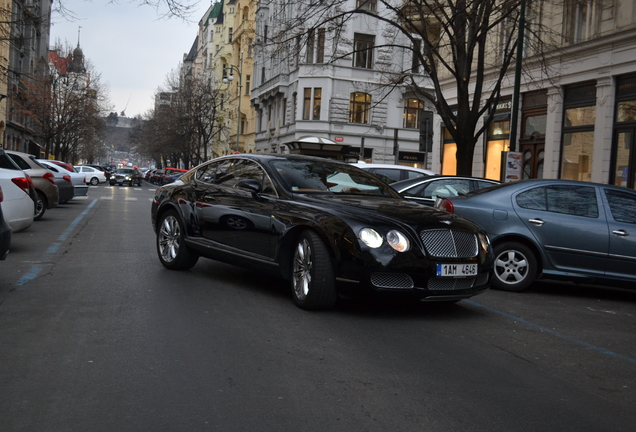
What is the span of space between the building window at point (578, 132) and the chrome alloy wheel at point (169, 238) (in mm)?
15270

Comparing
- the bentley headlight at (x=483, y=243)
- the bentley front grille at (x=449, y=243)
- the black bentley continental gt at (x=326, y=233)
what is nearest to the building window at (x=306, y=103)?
the black bentley continental gt at (x=326, y=233)

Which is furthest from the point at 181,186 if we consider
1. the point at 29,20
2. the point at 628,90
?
the point at 628,90

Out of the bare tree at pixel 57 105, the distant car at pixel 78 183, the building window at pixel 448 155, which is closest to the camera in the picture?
the distant car at pixel 78 183

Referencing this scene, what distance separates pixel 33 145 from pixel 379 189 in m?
A: 75.6

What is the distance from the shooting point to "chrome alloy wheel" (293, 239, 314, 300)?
7.11 metres

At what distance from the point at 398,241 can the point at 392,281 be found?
37cm

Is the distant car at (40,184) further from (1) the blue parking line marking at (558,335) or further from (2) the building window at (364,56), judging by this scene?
(2) the building window at (364,56)

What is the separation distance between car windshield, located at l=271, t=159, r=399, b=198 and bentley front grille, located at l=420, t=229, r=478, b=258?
4.72ft

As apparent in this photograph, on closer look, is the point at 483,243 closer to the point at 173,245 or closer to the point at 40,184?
the point at 173,245

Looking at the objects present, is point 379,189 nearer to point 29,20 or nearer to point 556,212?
point 556,212

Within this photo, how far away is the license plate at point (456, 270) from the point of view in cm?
686

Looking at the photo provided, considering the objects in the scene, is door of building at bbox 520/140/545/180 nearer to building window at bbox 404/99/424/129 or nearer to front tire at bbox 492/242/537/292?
front tire at bbox 492/242/537/292

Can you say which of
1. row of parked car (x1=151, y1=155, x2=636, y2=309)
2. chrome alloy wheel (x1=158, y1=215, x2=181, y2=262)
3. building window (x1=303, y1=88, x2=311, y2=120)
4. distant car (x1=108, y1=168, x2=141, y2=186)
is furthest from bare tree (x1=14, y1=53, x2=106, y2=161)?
row of parked car (x1=151, y1=155, x2=636, y2=309)

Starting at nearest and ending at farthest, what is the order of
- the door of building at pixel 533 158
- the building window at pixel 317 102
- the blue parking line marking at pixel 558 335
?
the blue parking line marking at pixel 558 335 < the door of building at pixel 533 158 < the building window at pixel 317 102
